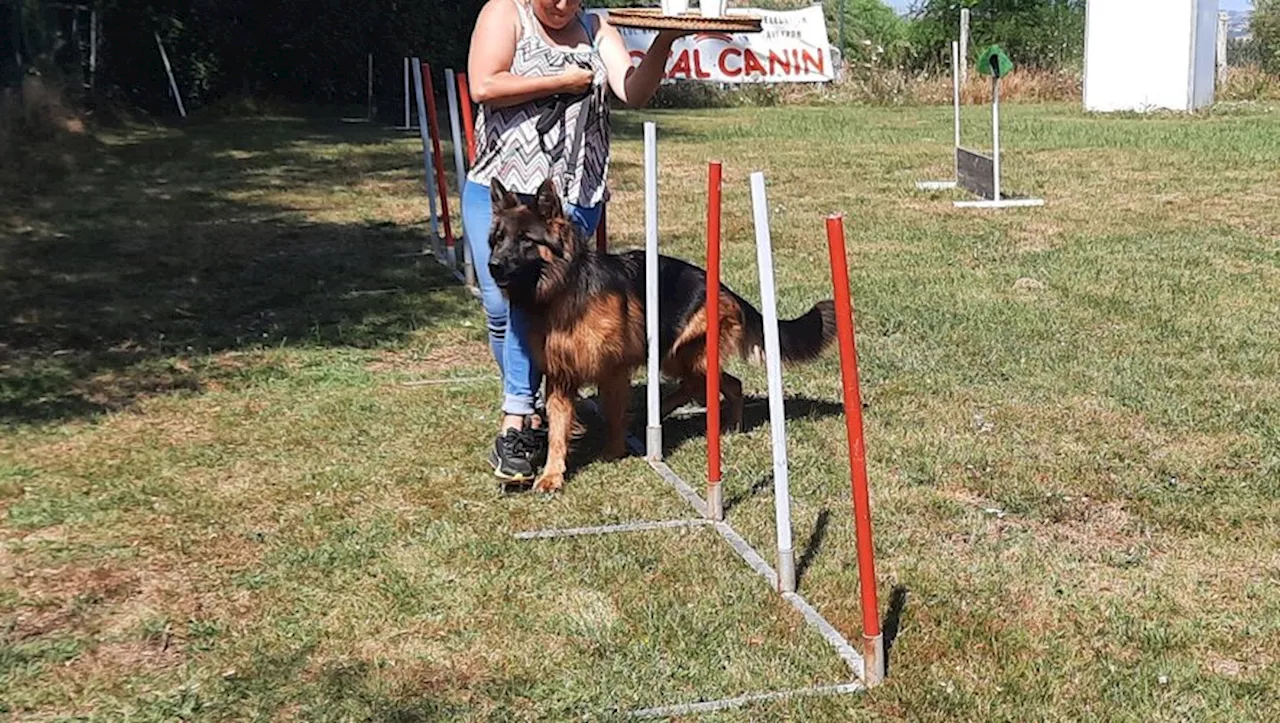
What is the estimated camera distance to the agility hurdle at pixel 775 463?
10.6ft

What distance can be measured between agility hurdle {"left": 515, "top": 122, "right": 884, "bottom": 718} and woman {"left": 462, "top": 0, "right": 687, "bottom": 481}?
236mm

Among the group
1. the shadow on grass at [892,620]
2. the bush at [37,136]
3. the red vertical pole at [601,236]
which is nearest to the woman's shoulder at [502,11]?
the red vertical pole at [601,236]

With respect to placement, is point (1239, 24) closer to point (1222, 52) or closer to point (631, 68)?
point (1222, 52)

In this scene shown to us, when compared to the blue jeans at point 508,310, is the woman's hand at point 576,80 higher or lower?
higher

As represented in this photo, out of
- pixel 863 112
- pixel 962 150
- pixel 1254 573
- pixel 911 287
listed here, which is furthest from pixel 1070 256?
pixel 863 112

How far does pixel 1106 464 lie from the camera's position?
5.19 meters

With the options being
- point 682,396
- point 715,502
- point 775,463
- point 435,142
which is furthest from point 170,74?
point 775,463

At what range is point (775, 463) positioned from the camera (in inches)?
147

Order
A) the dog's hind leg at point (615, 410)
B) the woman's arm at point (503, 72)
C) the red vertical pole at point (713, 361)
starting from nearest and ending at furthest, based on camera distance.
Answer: the red vertical pole at point (713, 361), the woman's arm at point (503, 72), the dog's hind leg at point (615, 410)

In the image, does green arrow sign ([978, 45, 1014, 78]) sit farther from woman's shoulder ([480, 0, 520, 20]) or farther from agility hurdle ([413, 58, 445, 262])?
woman's shoulder ([480, 0, 520, 20])

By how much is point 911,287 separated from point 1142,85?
18.4 metres

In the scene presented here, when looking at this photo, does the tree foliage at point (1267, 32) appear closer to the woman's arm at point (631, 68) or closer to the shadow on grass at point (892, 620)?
the woman's arm at point (631, 68)

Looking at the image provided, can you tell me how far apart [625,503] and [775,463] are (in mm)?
1224

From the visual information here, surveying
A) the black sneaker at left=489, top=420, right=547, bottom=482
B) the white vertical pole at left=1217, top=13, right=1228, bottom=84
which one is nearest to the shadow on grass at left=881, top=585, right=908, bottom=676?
the black sneaker at left=489, top=420, right=547, bottom=482
